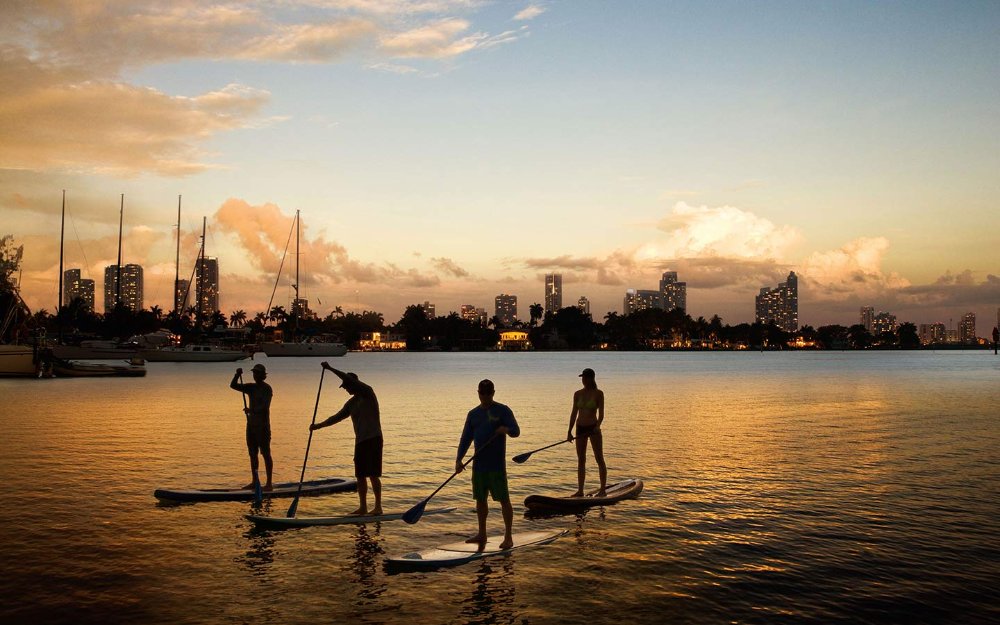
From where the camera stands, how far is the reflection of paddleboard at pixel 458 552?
11531 millimetres

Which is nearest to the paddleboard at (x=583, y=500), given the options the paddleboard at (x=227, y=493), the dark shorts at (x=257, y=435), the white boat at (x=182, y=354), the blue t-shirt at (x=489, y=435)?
the blue t-shirt at (x=489, y=435)

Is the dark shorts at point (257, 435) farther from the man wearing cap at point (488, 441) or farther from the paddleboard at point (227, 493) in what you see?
the man wearing cap at point (488, 441)

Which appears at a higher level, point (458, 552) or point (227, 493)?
point (458, 552)

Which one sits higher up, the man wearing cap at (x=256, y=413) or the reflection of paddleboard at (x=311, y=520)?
the man wearing cap at (x=256, y=413)

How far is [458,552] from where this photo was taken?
1204 centimetres

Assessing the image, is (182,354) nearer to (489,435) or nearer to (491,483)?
(491,483)

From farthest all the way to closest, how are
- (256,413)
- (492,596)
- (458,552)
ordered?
(256,413)
(458,552)
(492,596)

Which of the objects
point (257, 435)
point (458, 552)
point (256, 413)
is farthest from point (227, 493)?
point (458, 552)

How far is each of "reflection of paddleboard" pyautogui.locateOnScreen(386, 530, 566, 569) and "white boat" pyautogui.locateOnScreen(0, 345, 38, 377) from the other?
7929 centimetres

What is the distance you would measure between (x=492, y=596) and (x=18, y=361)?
83158 mm

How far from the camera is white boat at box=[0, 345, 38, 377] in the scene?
77.2 meters

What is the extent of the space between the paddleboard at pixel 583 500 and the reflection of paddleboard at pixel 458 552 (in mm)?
2298

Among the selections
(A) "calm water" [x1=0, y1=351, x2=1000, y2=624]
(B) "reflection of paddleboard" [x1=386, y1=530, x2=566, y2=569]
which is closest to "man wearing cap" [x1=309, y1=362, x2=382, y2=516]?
(A) "calm water" [x1=0, y1=351, x2=1000, y2=624]

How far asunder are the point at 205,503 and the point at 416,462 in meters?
7.12
